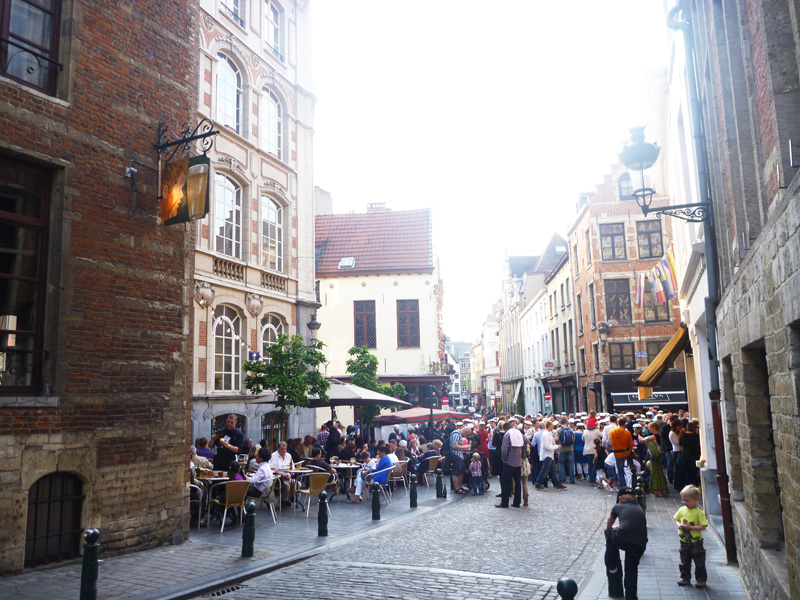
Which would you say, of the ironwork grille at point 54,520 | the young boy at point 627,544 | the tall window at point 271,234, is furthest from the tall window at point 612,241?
the ironwork grille at point 54,520

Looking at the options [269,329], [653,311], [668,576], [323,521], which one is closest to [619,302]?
[653,311]

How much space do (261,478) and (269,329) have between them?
28.6 feet

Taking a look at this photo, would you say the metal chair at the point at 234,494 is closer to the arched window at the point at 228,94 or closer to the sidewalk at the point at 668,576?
the sidewalk at the point at 668,576

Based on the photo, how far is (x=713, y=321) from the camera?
29.1 ft

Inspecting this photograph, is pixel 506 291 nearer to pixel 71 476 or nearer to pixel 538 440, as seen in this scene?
pixel 538 440

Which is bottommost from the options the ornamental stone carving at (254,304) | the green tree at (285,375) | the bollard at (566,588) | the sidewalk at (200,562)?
the sidewalk at (200,562)

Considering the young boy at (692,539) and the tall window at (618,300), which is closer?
the young boy at (692,539)

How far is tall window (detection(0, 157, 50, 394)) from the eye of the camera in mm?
8023

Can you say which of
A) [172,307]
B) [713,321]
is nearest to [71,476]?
[172,307]

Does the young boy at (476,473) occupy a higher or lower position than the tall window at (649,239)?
lower

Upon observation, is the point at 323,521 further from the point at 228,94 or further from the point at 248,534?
the point at 228,94

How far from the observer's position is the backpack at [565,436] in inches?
700

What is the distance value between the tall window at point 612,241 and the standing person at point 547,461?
1900cm

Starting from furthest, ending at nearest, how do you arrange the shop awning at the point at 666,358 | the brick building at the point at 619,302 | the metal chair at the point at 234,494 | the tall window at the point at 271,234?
1. the brick building at the point at 619,302
2. the tall window at the point at 271,234
3. the shop awning at the point at 666,358
4. the metal chair at the point at 234,494
